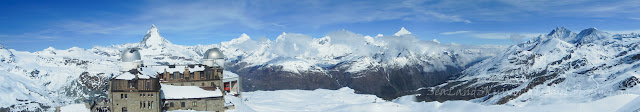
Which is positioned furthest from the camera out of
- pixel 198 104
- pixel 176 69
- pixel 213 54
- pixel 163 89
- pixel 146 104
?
pixel 213 54

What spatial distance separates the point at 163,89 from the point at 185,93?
302 cm

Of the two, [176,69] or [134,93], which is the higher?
[176,69]

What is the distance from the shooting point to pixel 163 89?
62.8m

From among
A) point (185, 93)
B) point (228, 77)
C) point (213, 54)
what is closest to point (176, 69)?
point (213, 54)

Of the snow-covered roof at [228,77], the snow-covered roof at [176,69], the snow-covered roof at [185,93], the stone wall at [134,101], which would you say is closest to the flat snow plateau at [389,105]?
the snow-covered roof at [185,93]

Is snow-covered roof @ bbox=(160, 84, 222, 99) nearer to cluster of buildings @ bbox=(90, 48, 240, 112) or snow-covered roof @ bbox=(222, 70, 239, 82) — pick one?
cluster of buildings @ bbox=(90, 48, 240, 112)

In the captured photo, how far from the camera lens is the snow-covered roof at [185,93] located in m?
61.8

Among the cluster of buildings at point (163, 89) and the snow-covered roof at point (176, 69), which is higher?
the snow-covered roof at point (176, 69)

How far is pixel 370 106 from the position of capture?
72125mm

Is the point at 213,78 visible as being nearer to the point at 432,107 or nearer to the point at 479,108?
the point at 432,107

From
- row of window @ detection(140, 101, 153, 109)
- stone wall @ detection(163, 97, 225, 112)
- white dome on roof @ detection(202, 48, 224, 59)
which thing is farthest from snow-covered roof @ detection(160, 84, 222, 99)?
white dome on roof @ detection(202, 48, 224, 59)

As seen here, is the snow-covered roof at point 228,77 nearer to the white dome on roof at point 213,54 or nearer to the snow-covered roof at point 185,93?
the white dome on roof at point 213,54

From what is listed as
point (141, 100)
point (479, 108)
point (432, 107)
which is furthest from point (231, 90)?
point (479, 108)

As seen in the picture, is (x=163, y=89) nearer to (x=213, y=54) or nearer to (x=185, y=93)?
(x=185, y=93)
